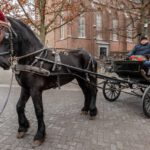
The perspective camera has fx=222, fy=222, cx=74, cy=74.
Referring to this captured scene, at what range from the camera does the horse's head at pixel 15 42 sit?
3.71 m

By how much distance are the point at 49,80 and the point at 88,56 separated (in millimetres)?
1537

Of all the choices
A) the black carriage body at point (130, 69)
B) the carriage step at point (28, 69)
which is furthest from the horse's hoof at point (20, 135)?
the black carriage body at point (130, 69)

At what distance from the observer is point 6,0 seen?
15.2 m

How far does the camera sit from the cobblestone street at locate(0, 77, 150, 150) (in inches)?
160

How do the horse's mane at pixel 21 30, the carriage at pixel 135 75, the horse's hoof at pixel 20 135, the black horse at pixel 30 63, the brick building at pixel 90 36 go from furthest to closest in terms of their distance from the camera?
the brick building at pixel 90 36, the carriage at pixel 135 75, the horse's hoof at pixel 20 135, the horse's mane at pixel 21 30, the black horse at pixel 30 63

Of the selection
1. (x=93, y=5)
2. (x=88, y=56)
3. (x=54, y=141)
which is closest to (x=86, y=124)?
(x=54, y=141)

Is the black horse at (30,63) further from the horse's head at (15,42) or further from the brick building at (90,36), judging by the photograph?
the brick building at (90,36)

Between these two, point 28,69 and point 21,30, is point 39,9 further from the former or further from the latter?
point 28,69

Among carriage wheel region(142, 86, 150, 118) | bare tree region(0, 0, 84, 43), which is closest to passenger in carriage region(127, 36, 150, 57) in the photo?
carriage wheel region(142, 86, 150, 118)

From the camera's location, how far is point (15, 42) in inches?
153

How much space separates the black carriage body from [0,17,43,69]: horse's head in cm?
284

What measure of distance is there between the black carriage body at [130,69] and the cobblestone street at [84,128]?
3.05ft

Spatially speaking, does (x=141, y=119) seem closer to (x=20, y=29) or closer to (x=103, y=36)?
(x=20, y=29)

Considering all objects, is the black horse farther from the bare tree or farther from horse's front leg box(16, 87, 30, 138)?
the bare tree
